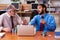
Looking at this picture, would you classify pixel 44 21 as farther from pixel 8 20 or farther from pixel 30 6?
pixel 30 6

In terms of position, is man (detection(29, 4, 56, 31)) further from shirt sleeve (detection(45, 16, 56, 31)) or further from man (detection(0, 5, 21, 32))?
man (detection(0, 5, 21, 32))

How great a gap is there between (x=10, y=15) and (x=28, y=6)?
3071 millimetres

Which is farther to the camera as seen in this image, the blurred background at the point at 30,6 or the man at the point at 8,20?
the blurred background at the point at 30,6

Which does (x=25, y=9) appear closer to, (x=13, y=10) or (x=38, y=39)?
(x=13, y=10)

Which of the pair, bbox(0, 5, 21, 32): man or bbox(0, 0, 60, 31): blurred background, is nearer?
bbox(0, 5, 21, 32): man

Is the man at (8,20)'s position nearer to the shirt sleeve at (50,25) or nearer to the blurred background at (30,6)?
the shirt sleeve at (50,25)

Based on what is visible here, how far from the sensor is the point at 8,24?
9.89ft

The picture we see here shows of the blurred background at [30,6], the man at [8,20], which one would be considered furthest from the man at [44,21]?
the blurred background at [30,6]

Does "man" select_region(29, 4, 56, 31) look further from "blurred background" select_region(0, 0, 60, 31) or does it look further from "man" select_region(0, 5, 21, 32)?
"blurred background" select_region(0, 0, 60, 31)

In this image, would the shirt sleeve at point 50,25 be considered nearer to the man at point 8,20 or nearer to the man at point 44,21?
the man at point 44,21

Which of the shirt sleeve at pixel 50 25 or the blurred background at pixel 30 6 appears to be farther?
the blurred background at pixel 30 6

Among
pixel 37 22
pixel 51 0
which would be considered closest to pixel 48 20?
pixel 37 22

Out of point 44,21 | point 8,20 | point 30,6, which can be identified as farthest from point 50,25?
point 30,6

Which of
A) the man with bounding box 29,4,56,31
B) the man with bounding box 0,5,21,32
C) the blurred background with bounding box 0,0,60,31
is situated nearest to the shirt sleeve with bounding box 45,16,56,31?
the man with bounding box 29,4,56,31
